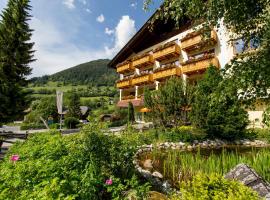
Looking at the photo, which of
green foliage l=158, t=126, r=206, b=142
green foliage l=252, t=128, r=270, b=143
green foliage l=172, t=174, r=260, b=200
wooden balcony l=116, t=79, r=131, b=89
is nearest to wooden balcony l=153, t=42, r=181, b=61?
wooden balcony l=116, t=79, r=131, b=89

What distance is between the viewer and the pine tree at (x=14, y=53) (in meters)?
26.0

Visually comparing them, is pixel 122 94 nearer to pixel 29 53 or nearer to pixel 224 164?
pixel 29 53

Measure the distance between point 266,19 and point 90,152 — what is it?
15.8ft

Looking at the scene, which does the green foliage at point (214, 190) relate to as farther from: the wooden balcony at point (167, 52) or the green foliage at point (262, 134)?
the wooden balcony at point (167, 52)

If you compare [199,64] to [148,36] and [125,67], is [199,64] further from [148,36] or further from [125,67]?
[125,67]

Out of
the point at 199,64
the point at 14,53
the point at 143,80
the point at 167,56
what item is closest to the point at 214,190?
the point at 199,64

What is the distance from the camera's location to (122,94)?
48.0 metres

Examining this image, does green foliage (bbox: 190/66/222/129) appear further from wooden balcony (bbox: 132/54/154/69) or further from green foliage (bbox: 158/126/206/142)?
wooden balcony (bbox: 132/54/154/69)

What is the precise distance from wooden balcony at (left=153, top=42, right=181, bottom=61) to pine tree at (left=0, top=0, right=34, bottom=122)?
15.2m

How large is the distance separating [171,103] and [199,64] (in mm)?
9610

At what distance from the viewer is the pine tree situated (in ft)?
85.4

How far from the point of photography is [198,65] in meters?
26.5

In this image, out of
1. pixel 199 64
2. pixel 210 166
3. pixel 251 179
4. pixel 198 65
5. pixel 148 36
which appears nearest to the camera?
pixel 251 179

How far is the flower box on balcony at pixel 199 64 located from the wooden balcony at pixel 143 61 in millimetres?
7950
